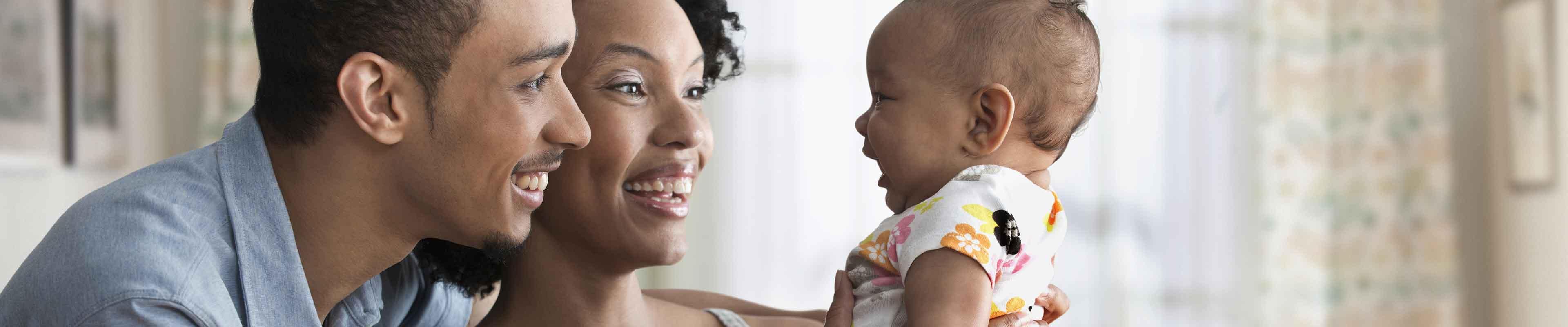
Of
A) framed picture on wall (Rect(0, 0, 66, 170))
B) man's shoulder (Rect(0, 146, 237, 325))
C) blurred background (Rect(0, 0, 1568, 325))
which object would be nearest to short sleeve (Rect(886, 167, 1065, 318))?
man's shoulder (Rect(0, 146, 237, 325))

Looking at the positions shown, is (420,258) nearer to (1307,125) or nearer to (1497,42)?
(1307,125)

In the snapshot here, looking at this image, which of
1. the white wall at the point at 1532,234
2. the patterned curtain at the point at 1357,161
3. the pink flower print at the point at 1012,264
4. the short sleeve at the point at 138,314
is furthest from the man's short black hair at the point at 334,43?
the patterned curtain at the point at 1357,161

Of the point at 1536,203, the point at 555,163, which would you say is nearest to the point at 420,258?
the point at 555,163

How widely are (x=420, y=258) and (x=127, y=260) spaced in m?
0.76

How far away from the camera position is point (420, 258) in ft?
5.58

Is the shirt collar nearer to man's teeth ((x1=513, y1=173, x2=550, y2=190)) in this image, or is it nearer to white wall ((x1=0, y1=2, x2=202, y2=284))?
man's teeth ((x1=513, y1=173, x2=550, y2=190))

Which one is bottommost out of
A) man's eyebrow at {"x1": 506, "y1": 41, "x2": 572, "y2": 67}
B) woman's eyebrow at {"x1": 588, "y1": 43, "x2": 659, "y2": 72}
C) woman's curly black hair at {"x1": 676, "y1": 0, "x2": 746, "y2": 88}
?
man's eyebrow at {"x1": 506, "y1": 41, "x2": 572, "y2": 67}

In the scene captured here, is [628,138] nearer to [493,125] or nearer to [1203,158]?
[493,125]

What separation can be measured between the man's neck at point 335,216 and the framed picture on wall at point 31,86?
2.17m

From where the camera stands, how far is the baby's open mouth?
1.52 m

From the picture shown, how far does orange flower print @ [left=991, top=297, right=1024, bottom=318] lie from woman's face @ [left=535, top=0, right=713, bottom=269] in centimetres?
49

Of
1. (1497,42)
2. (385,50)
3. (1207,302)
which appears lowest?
(1207,302)

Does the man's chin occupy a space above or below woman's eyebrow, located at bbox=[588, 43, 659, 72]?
below

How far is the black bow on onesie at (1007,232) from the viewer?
3.97 ft
